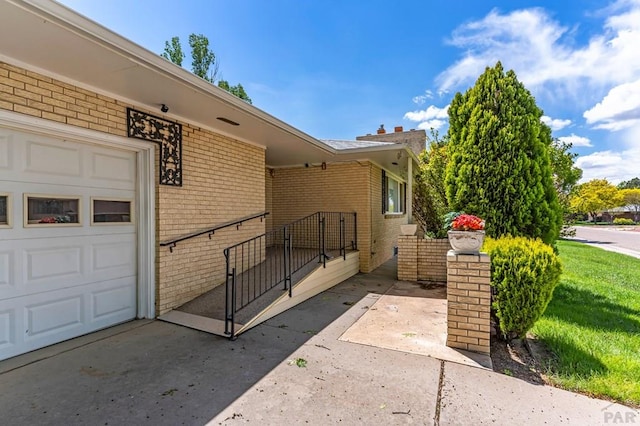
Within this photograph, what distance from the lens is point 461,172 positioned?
5.56m

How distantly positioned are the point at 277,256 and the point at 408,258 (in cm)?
286

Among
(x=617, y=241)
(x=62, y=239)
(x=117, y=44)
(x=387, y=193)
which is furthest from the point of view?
(x=617, y=241)

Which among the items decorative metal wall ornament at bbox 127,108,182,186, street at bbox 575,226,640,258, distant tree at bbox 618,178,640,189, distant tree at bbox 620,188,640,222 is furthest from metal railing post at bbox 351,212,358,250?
distant tree at bbox 618,178,640,189

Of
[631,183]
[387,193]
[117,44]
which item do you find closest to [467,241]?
[117,44]

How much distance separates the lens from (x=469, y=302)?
123 inches

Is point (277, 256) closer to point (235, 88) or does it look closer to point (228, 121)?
point (228, 121)

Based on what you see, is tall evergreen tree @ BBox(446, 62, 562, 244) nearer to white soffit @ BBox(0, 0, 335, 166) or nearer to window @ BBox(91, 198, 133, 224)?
white soffit @ BBox(0, 0, 335, 166)

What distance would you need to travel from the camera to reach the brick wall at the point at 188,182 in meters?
3.13

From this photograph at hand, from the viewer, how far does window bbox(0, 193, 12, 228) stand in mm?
3010

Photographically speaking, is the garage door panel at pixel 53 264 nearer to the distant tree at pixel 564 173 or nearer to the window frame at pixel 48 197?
the window frame at pixel 48 197

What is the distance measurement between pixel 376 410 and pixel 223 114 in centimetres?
395

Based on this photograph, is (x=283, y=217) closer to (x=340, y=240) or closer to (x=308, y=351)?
(x=340, y=240)

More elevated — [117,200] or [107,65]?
[107,65]

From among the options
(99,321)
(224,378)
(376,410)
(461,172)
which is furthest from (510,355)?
(99,321)
